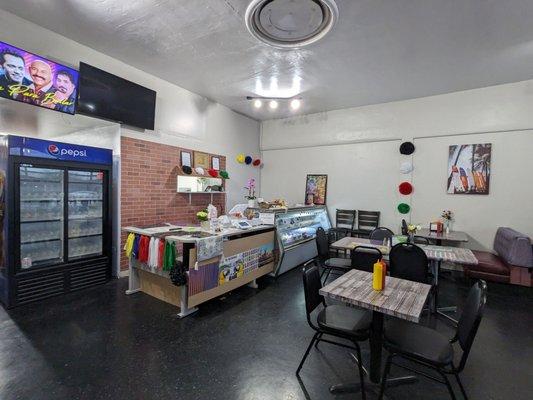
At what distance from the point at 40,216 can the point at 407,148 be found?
6136 mm

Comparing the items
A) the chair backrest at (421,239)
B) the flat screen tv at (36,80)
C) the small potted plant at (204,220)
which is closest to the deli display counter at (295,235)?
the small potted plant at (204,220)

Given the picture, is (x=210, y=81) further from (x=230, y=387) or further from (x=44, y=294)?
(x=230, y=387)

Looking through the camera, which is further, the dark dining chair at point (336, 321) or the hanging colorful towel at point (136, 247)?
the hanging colorful towel at point (136, 247)

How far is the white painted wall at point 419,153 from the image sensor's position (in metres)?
4.50

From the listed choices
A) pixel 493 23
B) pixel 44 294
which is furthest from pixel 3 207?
pixel 493 23

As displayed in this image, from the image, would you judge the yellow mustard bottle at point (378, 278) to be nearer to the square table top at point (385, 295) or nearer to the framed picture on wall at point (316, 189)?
the square table top at point (385, 295)

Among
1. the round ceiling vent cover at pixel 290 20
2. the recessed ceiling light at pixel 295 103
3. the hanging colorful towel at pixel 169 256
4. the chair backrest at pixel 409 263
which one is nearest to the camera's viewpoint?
the round ceiling vent cover at pixel 290 20

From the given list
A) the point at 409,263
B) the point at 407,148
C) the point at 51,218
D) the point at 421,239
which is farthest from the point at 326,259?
the point at 51,218

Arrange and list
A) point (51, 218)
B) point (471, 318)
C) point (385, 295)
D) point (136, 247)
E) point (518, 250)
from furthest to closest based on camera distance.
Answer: point (518, 250), point (51, 218), point (136, 247), point (385, 295), point (471, 318)

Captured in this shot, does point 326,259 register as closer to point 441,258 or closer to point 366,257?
point 366,257

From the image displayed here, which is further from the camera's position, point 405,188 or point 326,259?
point 405,188

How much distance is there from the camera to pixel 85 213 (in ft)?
12.9

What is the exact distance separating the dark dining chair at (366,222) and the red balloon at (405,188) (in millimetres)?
646

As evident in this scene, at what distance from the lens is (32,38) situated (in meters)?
3.23
